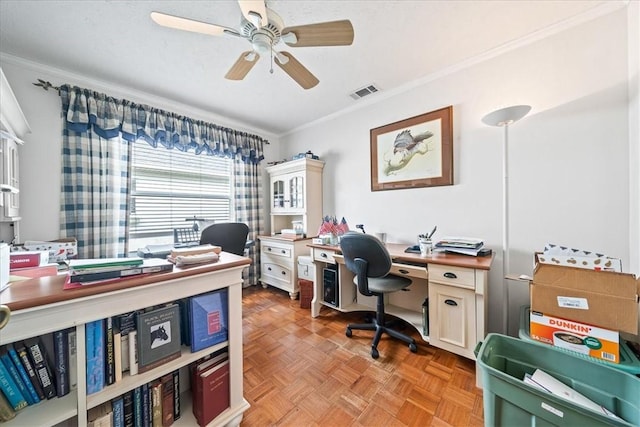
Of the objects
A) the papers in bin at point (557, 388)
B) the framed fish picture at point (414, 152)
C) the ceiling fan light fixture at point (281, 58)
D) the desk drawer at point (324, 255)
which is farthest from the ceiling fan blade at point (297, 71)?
the papers in bin at point (557, 388)

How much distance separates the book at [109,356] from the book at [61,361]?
108 mm

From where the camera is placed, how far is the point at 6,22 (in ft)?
4.91

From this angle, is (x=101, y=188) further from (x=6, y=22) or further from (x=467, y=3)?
(x=467, y=3)

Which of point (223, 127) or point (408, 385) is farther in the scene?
point (223, 127)

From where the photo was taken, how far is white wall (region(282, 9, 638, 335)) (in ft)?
4.78

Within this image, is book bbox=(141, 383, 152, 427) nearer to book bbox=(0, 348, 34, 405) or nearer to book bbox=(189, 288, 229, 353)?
book bbox=(189, 288, 229, 353)

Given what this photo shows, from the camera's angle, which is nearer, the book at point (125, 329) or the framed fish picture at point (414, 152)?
the book at point (125, 329)

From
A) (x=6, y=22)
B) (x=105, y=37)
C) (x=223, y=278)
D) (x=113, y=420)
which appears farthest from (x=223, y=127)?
→ (x=113, y=420)

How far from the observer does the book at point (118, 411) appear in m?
0.90

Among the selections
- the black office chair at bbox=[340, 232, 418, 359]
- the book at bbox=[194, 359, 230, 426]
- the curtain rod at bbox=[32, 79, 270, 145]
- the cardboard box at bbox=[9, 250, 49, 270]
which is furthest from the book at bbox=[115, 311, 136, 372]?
the curtain rod at bbox=[32, 79, 270, 145]

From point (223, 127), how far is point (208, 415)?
118 inches

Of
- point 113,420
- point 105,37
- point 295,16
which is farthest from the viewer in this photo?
point 105,37

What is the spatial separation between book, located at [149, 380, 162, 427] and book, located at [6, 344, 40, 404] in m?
0.35

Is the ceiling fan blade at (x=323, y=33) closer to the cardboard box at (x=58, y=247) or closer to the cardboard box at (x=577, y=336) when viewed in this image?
the cardboard box at (x=577, y=336)
